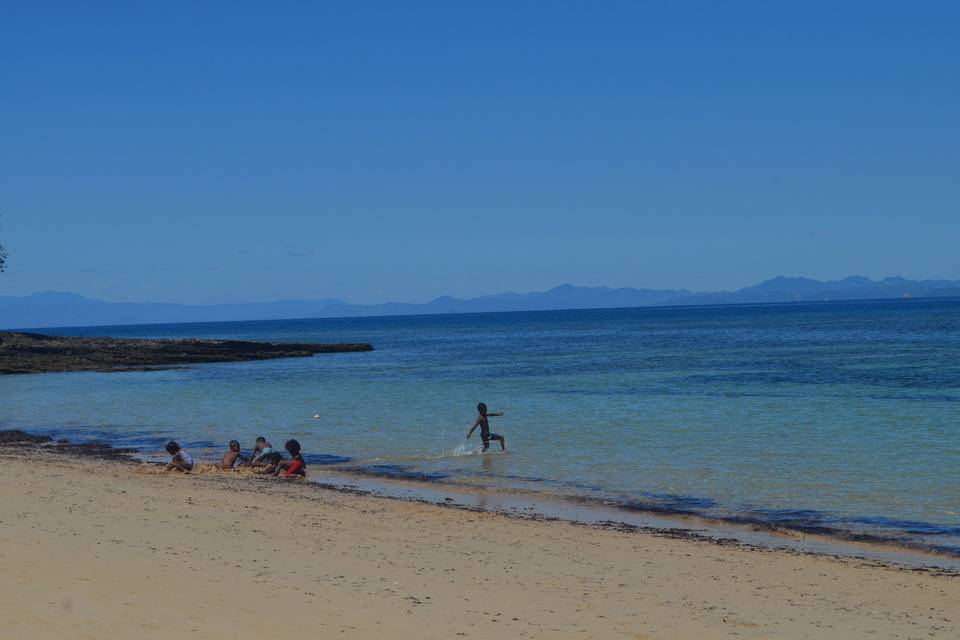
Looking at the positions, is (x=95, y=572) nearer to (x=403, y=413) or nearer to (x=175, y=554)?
(x=175, y=554)

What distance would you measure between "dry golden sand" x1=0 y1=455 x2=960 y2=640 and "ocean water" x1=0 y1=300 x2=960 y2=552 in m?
3.50

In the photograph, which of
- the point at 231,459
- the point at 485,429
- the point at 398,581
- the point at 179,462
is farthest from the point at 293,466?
the point at 398,581

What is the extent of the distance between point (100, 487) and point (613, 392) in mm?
24005

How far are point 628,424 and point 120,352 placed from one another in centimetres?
5517

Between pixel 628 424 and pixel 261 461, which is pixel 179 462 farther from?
pixel 628 424

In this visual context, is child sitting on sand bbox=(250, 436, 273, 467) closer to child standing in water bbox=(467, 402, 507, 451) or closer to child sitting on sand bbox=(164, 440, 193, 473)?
child sitting on sand bbox=(164, 440, 193, 473)

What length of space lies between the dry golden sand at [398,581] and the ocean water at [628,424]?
11.5ft

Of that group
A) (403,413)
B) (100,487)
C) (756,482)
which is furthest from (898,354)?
(100,487)

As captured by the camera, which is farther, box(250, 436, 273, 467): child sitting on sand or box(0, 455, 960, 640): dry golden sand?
box(250, 436, 273, 467): child sitting on sand

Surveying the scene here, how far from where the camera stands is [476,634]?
8.27m

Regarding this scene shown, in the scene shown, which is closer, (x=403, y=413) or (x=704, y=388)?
(x=403, y=413)

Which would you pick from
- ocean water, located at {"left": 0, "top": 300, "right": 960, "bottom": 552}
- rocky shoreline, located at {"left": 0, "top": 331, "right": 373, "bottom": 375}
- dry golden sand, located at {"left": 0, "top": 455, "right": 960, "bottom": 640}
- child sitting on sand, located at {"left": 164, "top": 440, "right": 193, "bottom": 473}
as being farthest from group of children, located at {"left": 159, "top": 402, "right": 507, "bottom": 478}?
rocky shoreline, located at {"left": 0, "top": 331, "right": 373, "bottom": 375}

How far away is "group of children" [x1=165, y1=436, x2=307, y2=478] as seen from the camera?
19688 mm

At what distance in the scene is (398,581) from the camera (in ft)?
33.4
